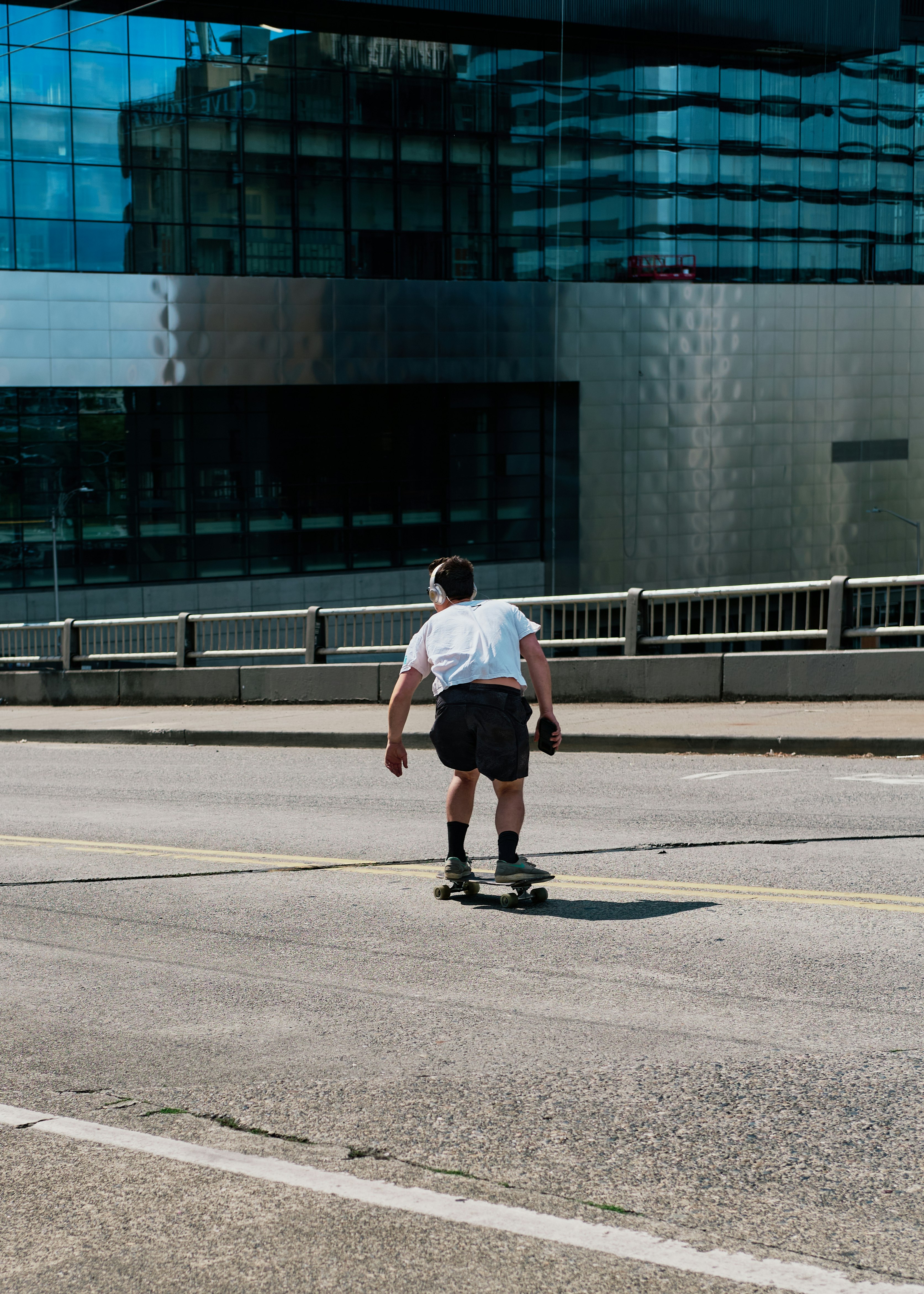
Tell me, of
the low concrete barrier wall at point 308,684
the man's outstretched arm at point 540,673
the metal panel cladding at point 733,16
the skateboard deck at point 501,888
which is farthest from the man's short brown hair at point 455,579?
the metal panel cladding at point 733,16

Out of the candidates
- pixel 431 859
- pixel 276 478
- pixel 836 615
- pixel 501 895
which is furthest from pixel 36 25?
pixel 501 895

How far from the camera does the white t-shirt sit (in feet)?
24.6

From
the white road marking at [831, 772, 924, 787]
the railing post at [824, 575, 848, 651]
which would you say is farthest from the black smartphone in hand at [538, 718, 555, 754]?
the railing post at [824, 575, 848, 651]

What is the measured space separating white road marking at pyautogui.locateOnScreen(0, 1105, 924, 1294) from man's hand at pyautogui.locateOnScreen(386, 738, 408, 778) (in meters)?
3.30

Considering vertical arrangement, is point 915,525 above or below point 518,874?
above

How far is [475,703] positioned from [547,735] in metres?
0.40

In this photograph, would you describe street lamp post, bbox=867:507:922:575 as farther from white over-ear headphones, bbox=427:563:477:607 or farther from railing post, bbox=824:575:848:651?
white over-ear headphones, bbox=427:563:477:607

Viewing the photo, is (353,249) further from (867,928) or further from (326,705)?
(867,928)

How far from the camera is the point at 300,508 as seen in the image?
46.0 m

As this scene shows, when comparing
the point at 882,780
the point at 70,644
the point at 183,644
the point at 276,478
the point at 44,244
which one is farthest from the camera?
the point at 276,478

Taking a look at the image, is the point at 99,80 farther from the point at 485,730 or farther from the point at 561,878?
the point at 485,730

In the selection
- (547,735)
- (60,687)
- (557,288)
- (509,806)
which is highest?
(557,288)

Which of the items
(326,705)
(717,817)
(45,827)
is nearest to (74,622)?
(326,705)

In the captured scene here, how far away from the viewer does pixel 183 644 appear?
2258 centimetres
